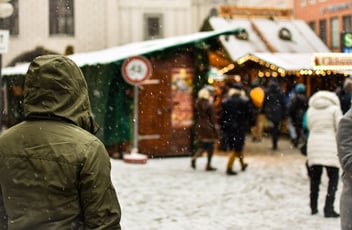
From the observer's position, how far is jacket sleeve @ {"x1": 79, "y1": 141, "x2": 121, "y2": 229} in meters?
2.64

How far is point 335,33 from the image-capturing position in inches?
1243

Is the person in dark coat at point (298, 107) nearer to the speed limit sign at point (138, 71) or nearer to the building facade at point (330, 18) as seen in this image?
the speed limit sign at point (138, 71)

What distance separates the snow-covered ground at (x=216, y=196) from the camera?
7.95m

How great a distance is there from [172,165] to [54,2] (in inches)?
787

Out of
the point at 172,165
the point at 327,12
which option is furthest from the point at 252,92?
the point at 327,12

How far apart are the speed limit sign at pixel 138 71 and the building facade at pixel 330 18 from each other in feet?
57.9

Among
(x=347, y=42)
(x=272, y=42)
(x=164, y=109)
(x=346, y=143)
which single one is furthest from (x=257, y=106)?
(x=346, y=143)

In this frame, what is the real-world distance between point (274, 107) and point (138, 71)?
4497mm

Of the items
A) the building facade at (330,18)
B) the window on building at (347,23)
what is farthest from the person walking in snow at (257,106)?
the window on building at (347,23)

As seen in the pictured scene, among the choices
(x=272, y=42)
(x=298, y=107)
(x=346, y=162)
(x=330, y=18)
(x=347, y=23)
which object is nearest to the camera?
(x=346, y=162)

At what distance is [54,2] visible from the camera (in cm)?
3192

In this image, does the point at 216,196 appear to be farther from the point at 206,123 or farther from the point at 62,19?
the point at 62,19

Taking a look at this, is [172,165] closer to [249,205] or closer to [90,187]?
[249,205]

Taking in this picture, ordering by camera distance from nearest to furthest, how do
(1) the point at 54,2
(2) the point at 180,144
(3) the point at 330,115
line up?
(3) the point at 330,115, (2) the point at 180,144, (1) the point at 54,2
